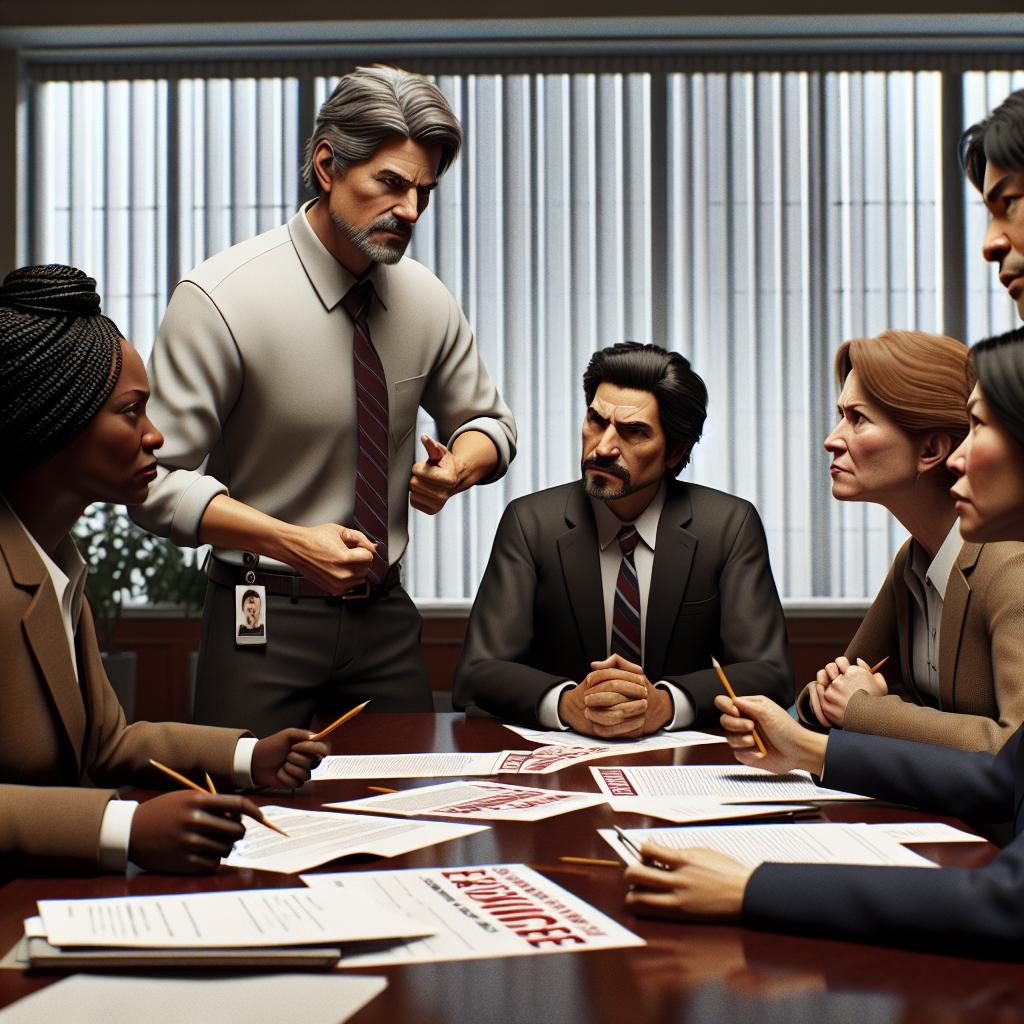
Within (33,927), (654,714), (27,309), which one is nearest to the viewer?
(33,927)

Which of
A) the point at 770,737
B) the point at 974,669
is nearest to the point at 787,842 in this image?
the point at 770,737

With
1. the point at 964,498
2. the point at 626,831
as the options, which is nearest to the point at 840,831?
the point at 626,831

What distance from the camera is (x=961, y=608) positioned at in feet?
6.99

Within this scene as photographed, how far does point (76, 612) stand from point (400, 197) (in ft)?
4.07

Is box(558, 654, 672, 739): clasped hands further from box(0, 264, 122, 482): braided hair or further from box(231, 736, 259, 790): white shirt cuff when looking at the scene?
box(0, 264, 122, 482): braided hair

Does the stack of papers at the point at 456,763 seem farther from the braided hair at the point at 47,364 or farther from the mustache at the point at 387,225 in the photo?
the mustache at the point at 387,225

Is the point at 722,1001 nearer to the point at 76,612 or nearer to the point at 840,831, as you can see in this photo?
the point at 840,831

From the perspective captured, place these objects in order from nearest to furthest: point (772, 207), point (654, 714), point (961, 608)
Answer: point (961, 608)
point (654, 714)
point (772, 207)

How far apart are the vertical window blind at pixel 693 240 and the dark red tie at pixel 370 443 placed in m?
3.50

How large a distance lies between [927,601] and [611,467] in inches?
33.7

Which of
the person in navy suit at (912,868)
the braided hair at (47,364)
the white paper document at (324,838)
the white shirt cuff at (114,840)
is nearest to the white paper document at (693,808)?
the person in navy suit at (912,868)

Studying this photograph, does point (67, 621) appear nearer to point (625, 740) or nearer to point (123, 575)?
point (625, 740)

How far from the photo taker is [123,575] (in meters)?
5.75

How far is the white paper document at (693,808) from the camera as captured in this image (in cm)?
163
